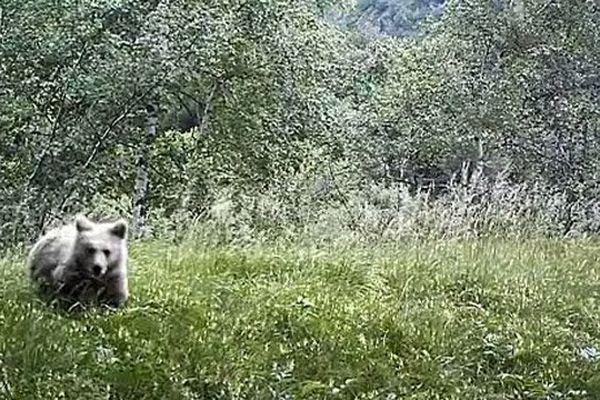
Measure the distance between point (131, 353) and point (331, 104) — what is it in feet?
33.3

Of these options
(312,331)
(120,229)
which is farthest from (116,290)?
(312,331)

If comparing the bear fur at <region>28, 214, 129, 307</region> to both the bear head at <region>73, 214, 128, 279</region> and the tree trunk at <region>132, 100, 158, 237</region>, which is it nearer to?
the bear head at <region>73, 214, 128, 279</region>

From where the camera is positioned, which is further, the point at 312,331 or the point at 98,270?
the point at 312,331

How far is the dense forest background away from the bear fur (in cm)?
263

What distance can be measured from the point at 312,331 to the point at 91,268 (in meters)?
1.48

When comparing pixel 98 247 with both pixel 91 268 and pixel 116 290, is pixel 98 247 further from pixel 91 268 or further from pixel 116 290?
pixel 116 290

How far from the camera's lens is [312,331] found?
20.3ft

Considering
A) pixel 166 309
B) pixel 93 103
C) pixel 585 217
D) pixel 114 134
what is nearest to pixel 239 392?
pixel 166 309

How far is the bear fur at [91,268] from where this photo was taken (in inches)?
235

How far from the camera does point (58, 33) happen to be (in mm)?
11125

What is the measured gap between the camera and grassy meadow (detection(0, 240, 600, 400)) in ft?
17.3

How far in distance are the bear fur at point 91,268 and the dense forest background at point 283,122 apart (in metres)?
2.63

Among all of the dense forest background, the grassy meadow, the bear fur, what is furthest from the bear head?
the dense forest background

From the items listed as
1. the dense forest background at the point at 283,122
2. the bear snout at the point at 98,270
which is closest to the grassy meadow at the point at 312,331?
the bear snout at the point at 98,270
